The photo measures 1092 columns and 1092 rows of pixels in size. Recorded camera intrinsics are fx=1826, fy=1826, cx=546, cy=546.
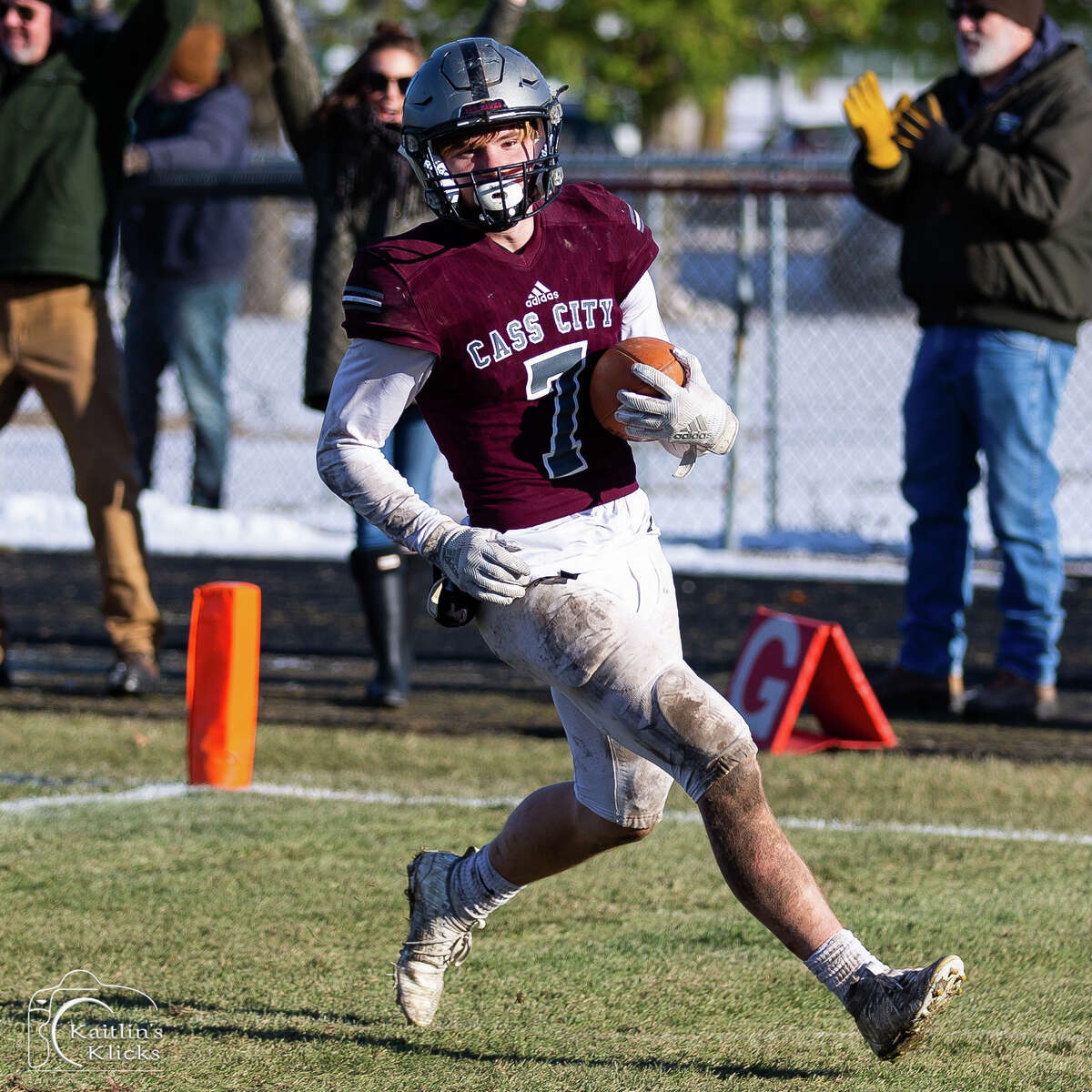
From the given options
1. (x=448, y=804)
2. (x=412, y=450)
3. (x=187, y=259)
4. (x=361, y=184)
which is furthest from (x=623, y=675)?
(x=187, y=259)

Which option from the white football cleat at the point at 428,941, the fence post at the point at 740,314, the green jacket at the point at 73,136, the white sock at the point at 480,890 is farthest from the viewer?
the fence post at the point at 740,314

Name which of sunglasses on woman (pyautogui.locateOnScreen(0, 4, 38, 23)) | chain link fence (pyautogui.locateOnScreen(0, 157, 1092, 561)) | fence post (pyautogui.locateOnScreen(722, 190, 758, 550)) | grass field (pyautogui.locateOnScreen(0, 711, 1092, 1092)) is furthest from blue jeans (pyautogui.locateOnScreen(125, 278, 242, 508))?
grass field (pyautogui.locateOnScreen(0, 711, 1092, 1092))

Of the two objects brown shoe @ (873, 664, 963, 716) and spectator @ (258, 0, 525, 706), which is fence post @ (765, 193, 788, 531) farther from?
spectator @ (258, 0, 525, 706)

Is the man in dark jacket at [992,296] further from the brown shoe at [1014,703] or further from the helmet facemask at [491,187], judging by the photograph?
the helmet facemask at [491,187]

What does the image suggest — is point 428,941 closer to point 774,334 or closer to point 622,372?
point 622,372

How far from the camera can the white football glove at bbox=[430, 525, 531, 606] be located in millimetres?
3428

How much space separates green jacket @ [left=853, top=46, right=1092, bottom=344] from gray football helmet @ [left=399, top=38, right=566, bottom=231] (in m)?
3.25

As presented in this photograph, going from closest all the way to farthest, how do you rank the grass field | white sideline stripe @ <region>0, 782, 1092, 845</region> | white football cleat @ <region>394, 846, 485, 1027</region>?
1. the grass field
2. white football cleat @ <region>394, 846, 485, 1027</region>
3. white sideline stripe @ <region>0, 782, 1092, 845</region>

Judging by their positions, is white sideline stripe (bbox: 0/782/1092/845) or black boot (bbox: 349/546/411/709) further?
black boot (bbox: 349/546/411/709)

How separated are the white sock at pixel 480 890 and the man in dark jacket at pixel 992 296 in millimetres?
3391

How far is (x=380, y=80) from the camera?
21.3 ft

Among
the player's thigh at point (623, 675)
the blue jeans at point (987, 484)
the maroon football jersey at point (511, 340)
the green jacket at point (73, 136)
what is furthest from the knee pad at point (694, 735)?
the green jacket at point (73, 136)

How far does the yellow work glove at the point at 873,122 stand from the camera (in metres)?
6.55

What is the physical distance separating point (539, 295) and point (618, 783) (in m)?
0.98
